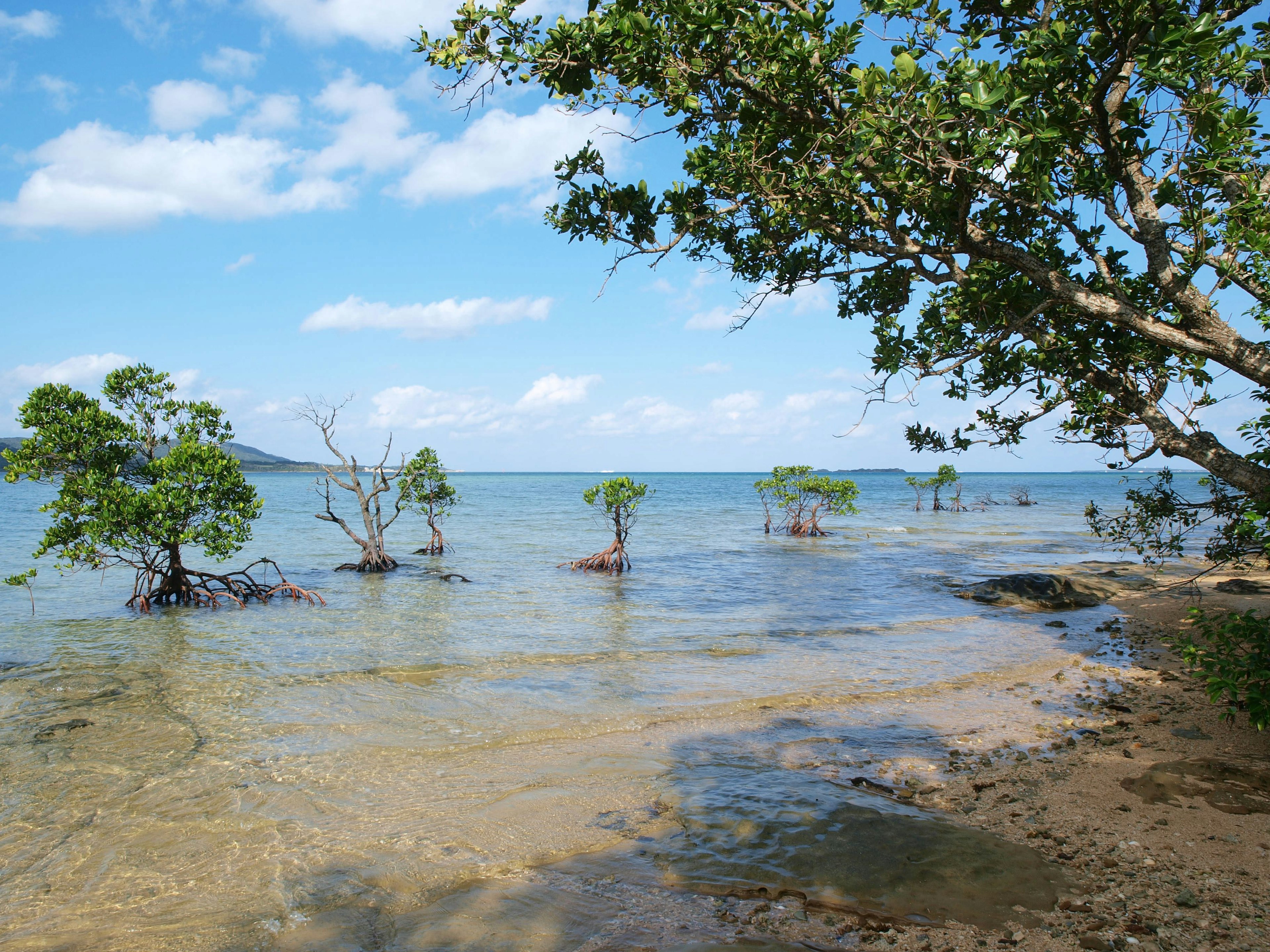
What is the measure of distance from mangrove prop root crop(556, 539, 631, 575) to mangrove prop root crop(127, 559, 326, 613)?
28.2 ft

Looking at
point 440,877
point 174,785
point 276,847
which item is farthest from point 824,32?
point 174,785

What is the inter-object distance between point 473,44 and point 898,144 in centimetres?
350

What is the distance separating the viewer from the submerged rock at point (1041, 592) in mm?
16578

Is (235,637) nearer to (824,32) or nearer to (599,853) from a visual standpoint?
(599,853)

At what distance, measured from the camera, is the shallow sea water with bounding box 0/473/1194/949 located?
191 inches

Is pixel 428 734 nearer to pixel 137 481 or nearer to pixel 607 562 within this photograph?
pixel 137 481

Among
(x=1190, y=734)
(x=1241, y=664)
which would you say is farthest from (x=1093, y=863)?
(x=1190, y=734)

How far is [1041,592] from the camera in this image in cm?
1692

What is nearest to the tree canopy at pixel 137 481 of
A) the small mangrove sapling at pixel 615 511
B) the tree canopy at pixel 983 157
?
the small mangrove sapling at pixel 615 511

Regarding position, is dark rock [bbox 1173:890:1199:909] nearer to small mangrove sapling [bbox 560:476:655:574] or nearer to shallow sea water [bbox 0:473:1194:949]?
shallow sea water [bbox 0:473:1194:949]

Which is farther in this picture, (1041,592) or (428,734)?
(1041,592)

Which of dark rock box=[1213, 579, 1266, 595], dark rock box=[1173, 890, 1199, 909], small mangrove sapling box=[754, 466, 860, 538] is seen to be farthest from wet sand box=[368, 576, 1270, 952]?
small mangrove sapling box=[754, 466, 860, 538]

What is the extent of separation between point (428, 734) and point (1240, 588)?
60.7 ft

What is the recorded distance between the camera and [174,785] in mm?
6719
